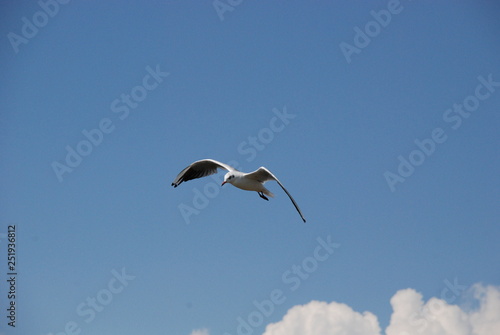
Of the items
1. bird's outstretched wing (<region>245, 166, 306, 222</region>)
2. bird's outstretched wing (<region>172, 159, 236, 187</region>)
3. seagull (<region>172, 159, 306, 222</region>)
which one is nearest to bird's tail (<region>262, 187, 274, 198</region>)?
seagull (<region>172, 159, 306, 222</region>)

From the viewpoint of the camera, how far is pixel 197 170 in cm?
1180

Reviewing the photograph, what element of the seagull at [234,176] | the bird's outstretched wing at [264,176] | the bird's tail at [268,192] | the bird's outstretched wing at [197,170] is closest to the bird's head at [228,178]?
the seagull at [234,176]

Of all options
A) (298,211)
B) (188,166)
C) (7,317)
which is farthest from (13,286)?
(298,211)

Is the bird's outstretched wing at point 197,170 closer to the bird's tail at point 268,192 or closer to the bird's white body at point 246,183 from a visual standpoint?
the bird's white body at point 246,183

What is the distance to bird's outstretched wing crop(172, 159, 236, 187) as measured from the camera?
11.7m

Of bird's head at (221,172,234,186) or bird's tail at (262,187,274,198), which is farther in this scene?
bird's tail at (262,187,274,198)

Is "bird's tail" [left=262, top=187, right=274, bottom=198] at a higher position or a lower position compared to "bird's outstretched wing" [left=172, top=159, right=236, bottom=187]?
lower

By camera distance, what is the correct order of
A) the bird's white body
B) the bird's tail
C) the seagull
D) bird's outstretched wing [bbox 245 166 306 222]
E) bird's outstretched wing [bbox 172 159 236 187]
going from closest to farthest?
1. bird's outstretched wing [bbox 245 166 306 222]
2. the seagull
3. the bird's white body
4. the bird's tail
5. bird's outstretched wing [bbox 172 159 236 187]

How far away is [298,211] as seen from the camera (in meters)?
9.52

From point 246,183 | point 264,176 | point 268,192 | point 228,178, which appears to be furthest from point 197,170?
point 264,176

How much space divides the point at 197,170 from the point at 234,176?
165cm

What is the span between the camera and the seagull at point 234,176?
10.0 m

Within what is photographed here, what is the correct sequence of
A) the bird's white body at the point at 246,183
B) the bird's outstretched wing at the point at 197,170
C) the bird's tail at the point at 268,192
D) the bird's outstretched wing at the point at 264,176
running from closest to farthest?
the bird's outstretched wing at the point at 264,176 → the bird's white body at the point at 246,183 → the bird's tail at the point at 268,192 → the bird's outstretched wing at the point at 197,170

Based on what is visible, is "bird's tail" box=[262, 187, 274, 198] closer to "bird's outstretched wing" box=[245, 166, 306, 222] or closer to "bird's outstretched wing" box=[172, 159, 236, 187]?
"bird's outstretched wing" box=[245, 166, 306, 222]
